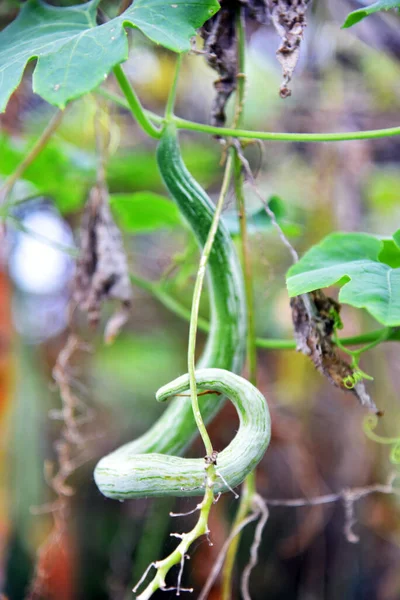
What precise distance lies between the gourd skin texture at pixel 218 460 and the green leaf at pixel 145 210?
2.39ft

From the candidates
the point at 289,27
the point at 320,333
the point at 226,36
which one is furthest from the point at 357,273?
the point at 226,36

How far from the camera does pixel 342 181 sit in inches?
81.0

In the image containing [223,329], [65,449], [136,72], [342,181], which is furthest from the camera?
[136,72]

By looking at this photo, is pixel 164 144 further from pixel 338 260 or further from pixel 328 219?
pixel 328 219

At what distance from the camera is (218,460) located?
0.60m

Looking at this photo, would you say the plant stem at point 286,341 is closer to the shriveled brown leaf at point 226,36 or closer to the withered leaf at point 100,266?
the withered leaf at point 100,266

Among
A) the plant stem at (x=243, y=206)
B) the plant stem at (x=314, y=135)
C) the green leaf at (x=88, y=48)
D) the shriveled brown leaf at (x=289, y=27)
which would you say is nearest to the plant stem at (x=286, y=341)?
the plant stem at (x=243, y=206)

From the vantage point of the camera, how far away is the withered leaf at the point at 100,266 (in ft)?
3.45

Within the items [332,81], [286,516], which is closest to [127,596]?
[286,516]

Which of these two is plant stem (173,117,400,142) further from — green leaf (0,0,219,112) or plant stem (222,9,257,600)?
green leaf (0,0,219,112)

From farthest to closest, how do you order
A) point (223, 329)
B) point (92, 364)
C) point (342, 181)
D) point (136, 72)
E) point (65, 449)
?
1. point (92, 364)
2. point (136, 72)
3. point (342, 181)
4. point (65, 449)
5. point (223, 329)

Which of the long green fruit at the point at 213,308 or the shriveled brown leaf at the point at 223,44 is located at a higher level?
the shriveled brown leaf at the point at 223,44

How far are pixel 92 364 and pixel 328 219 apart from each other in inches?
50.1

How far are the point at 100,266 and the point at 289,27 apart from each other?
52cm
